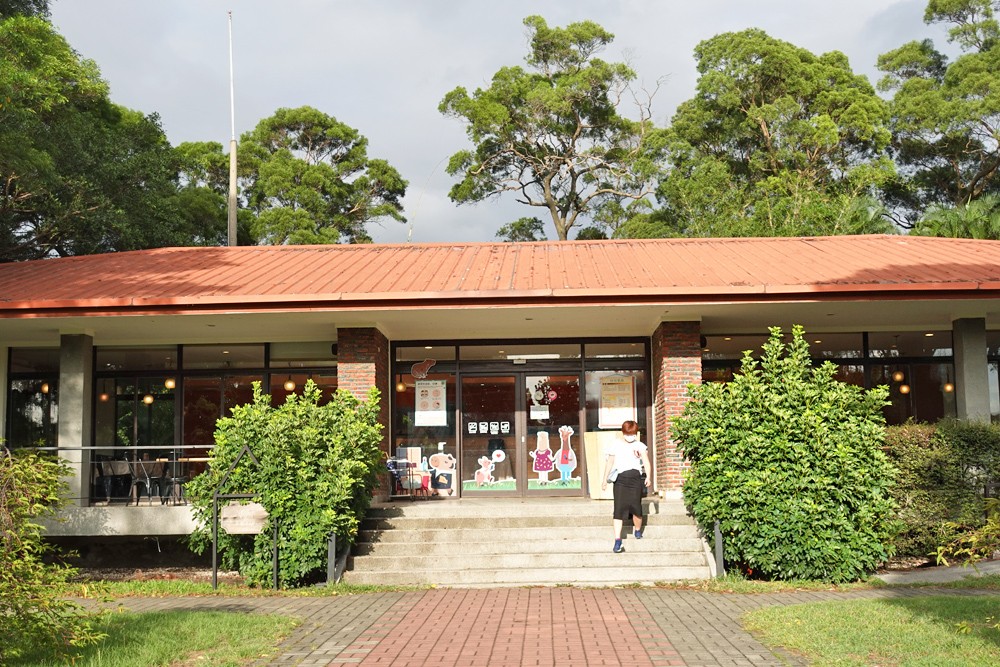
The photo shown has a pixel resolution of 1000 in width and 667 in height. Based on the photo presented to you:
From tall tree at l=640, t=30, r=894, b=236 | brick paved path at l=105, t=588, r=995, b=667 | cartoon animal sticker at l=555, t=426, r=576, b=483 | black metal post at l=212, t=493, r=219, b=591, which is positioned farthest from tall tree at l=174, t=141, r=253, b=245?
brick paved path at l=105, t=588, r=995, b=667

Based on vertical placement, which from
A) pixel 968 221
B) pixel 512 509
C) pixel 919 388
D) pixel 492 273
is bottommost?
pixel 512 509

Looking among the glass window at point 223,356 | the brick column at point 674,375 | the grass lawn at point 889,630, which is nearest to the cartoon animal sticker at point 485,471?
the brick column at point 674,375

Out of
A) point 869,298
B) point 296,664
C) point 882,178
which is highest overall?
point 882,178

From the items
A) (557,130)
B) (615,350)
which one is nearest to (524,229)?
(557,130)

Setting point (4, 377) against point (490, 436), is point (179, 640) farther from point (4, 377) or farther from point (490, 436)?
point (4, 377)

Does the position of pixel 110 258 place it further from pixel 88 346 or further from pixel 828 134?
pixel 828 134

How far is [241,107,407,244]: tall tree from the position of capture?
35.2m

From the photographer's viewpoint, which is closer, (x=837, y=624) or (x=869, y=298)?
(x=837, y=624)

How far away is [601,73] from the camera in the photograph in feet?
109

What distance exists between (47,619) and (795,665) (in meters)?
5.27

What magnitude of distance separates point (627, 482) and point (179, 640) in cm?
575

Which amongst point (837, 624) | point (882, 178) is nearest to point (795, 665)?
point (837, 624)

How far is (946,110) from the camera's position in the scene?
32.0 meters

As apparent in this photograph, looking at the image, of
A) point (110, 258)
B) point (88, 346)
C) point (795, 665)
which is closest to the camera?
point (795, 665)
